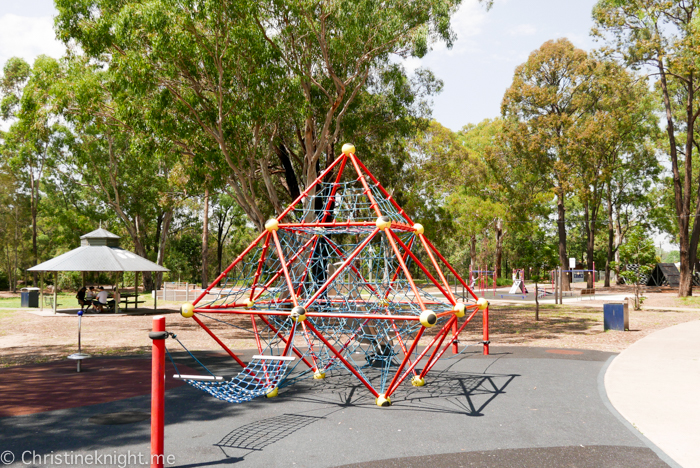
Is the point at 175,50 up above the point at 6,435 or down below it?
above

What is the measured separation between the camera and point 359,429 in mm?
5961

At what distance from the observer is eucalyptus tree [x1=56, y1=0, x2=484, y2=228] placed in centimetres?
1383

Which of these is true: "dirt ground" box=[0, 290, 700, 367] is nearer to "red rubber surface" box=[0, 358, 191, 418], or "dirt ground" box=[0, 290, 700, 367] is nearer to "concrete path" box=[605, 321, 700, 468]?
"concrete path" box=[605, 321, 700, 468]

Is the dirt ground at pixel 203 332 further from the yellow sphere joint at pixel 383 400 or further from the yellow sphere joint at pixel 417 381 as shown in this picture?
the yellow sphere joint at pixel 383 400

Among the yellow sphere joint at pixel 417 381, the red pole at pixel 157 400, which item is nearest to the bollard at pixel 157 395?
the red pole at pixel 157 400

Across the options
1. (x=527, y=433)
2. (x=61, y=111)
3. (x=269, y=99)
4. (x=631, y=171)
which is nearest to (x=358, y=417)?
(x=527, y=433)

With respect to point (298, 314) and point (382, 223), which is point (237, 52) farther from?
point (298, 314)

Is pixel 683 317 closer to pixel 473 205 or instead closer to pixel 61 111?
pixel 473 205

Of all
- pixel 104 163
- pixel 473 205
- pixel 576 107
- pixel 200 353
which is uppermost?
pixel 576 107

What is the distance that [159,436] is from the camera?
4.48m

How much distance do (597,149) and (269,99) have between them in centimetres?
2733

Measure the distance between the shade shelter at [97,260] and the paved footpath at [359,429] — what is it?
1311cm

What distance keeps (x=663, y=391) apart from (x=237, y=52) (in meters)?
12.8

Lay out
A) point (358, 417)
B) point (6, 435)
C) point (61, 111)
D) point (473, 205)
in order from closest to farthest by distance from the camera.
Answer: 1. point (6, 435)
2. point (358, 417)
3. point (61, 111)
4. point (473, 205)
